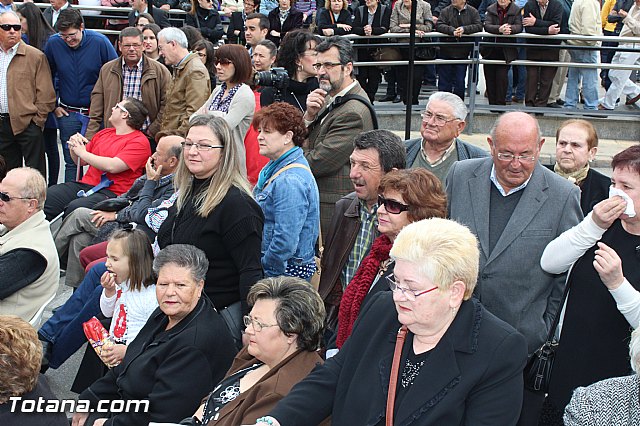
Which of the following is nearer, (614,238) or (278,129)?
(614,238)

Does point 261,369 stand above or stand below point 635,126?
above

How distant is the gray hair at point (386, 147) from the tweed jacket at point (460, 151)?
583 millimetres

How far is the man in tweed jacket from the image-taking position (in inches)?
228

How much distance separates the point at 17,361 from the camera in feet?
11.8

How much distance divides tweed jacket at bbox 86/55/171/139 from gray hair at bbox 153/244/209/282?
144 inches

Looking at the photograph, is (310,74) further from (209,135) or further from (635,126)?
(635,126)

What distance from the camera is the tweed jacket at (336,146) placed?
5766 mm

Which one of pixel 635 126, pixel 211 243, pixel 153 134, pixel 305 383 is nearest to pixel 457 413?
pixel 305 383

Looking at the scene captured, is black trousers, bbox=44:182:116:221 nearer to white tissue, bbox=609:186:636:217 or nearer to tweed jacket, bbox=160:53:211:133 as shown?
tweed jacket, bbox=160:53:211:133

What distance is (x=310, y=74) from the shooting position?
6992mm

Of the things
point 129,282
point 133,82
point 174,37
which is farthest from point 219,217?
point 133,82

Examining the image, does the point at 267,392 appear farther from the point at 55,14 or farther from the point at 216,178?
the point at 55,14

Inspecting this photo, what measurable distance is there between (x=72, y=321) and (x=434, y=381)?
125 inches

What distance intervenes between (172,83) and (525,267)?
15.0 feet
